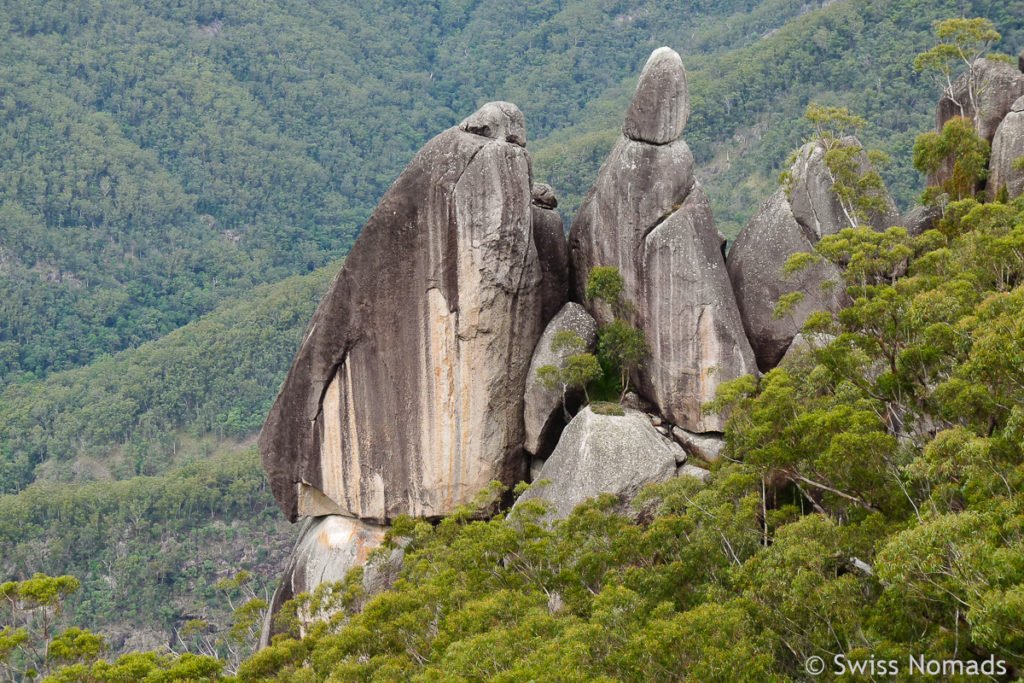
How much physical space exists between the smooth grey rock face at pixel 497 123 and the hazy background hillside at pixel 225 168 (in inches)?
1943

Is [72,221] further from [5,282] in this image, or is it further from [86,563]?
[86,563]

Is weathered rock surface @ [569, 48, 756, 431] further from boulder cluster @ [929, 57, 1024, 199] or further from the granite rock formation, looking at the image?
the granite rock formation

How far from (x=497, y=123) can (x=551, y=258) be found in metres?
4.08

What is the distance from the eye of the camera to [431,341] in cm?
2512

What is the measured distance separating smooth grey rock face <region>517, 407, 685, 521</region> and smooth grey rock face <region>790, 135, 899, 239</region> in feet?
23.7

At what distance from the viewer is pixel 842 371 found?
68.1 ft

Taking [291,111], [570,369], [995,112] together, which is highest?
[291,111]

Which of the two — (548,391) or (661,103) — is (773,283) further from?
(548,391)

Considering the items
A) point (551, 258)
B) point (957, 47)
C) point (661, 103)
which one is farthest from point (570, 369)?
point (957, 47)

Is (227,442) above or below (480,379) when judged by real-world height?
below

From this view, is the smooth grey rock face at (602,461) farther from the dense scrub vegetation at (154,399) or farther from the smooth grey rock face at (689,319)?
the dense scrub vegetation at (154,399)

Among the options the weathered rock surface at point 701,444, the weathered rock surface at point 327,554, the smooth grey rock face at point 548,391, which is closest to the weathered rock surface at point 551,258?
the smooth grey rock face at point 548,391

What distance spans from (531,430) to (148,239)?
387ft

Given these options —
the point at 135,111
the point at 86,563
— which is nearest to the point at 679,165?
the point at 86,563
